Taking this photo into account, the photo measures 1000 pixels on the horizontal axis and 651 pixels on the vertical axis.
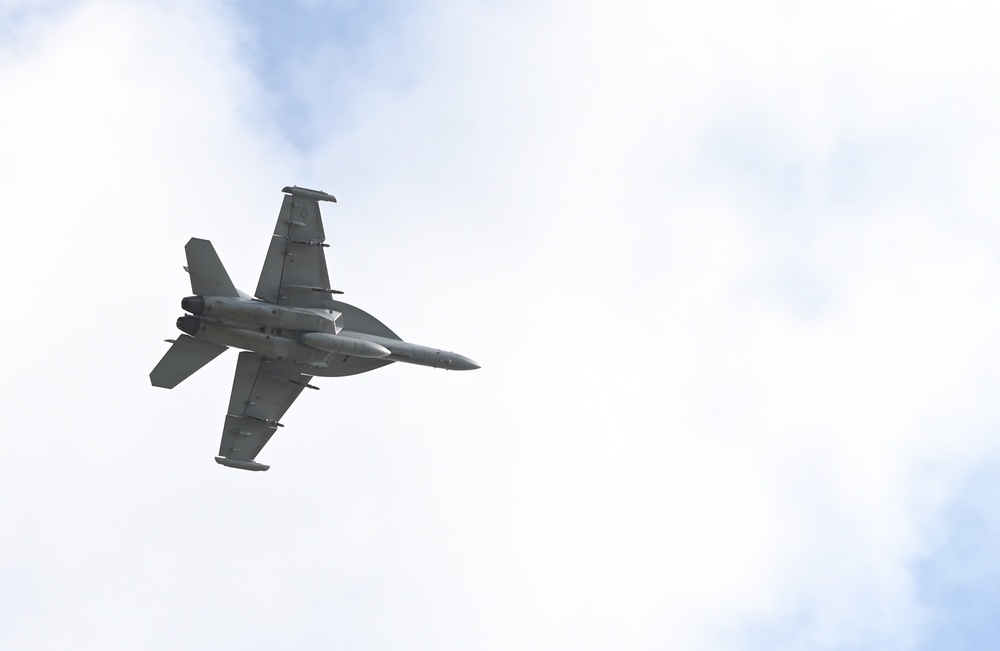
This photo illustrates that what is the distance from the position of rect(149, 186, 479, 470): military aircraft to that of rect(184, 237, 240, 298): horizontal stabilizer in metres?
0.04

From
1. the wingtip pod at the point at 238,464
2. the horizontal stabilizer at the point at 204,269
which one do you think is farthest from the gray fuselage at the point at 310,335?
the wingtip pod at the point at 238,464

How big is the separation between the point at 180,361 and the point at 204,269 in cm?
482

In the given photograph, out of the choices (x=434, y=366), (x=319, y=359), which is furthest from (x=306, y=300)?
(x=434, y=366)

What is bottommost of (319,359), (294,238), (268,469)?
(268,469)

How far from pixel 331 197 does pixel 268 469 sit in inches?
Result: 546

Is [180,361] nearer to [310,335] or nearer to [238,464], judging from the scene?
[310,335]

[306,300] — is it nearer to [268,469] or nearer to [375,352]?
[375,352]

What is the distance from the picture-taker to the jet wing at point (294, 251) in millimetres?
58031

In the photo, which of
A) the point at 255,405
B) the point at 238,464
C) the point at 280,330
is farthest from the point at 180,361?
the point at 238,464

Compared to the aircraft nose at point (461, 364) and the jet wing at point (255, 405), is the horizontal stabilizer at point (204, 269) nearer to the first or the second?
the jet wing at point (255, 405)

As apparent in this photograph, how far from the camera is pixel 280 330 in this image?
5806 cm

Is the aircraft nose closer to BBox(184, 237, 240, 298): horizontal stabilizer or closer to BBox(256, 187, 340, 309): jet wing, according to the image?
BBox(256, 187, 340, 309): jet wing

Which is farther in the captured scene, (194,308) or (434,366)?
(434,366)

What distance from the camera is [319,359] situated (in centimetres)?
5925
